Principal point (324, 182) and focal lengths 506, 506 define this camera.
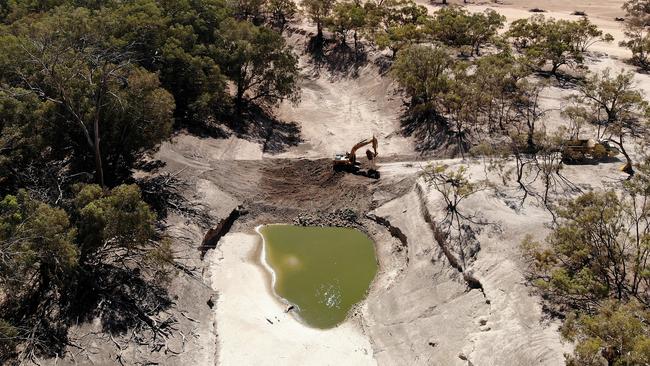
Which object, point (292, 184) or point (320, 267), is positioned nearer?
point (320, 267)

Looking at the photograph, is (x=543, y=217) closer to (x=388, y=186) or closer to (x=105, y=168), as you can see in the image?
(x=388, y=186)

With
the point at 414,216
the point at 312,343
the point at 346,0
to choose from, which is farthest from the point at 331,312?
the point at 346,0

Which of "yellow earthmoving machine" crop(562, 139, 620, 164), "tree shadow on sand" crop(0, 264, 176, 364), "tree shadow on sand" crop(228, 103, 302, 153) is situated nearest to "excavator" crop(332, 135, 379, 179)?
"tree shadow on sand" crop(228, 103, 302, 153)

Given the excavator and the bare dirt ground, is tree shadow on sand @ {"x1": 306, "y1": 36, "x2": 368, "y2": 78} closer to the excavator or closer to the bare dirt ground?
the bare dirt ground

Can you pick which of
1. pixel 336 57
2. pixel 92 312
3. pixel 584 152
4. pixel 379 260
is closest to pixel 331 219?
pixel 379 260

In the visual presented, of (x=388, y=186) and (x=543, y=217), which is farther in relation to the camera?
(x=388, y=186)

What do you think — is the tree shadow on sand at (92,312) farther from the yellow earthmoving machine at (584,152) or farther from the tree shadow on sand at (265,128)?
the yellow earthmoving machine at (584,152)

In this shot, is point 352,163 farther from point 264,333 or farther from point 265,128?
point 264,333
